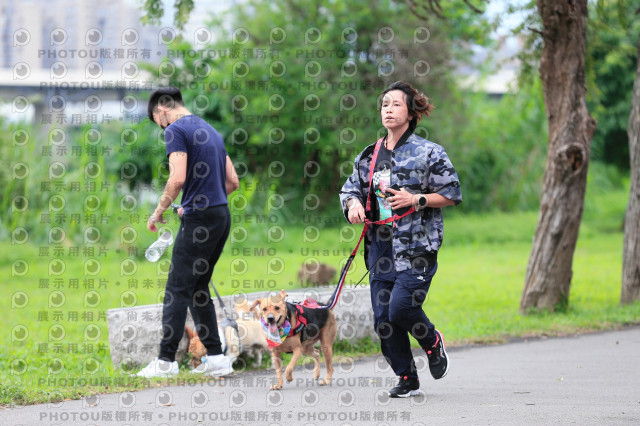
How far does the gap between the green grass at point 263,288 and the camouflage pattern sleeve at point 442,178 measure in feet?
8.50

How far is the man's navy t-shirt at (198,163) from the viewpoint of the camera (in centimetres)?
653

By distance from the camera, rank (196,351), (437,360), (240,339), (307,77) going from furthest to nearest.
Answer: (307,77) < (240,339) < (196,351) < (437,360)

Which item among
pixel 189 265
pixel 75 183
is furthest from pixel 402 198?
pixel 75 183

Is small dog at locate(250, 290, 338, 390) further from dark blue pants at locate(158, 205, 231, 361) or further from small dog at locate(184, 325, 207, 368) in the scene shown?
small dog at locate(184, 325, 207, 368)

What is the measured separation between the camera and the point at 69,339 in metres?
9.08

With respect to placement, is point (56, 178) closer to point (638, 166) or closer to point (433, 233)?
point (638, 166)

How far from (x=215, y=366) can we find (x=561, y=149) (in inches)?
195

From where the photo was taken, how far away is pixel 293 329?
20.8 ft

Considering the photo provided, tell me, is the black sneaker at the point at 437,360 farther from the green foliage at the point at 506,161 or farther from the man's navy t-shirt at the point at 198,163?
the green foliage at the point at 506,161

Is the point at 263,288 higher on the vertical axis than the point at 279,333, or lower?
lower

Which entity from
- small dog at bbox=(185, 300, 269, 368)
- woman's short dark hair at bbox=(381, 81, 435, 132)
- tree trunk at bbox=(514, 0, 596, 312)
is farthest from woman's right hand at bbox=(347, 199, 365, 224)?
tree trunk at bbox=(514, 0, 596, 312)

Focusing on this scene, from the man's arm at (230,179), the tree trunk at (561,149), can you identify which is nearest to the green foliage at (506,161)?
the tree trunk at (561,149)

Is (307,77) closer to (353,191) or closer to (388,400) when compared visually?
(353,191)

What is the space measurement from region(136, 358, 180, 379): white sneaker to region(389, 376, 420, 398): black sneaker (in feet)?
6.02
